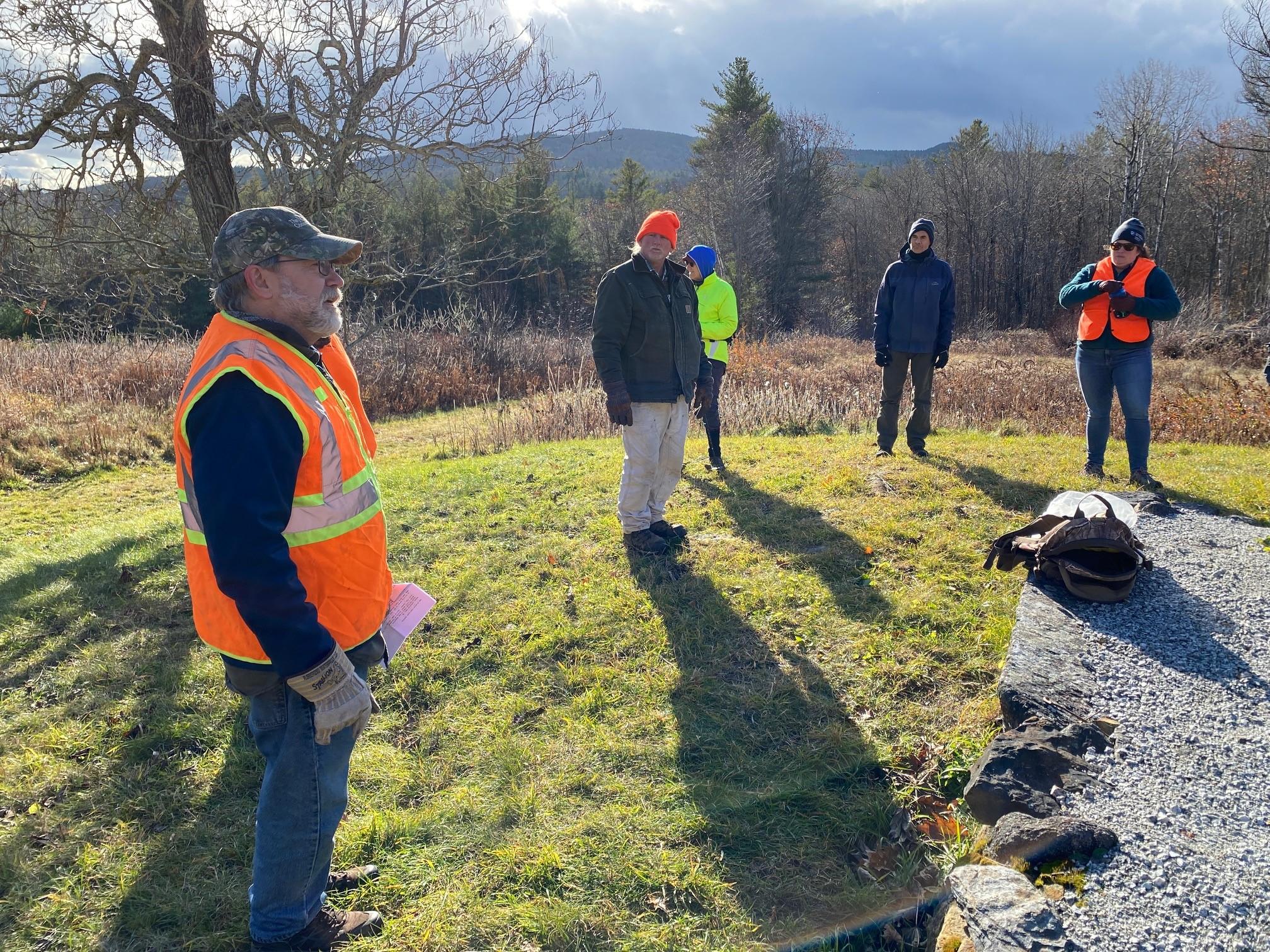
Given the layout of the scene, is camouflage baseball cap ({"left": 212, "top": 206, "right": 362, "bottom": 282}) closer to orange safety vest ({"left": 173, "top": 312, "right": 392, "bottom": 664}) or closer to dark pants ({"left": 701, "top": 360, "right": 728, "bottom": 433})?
orange safety vest ({"left": 173, "top": 312, "right": 392, "bottom": 664})

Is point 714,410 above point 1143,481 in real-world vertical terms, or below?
above

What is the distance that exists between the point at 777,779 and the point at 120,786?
9.45 ft

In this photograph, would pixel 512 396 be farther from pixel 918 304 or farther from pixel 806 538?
pixel 806 538

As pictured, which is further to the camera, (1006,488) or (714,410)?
(714,410)

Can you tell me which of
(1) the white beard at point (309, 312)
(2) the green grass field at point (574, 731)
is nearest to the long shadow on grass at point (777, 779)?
(2) the green grass field at point (574, 731)

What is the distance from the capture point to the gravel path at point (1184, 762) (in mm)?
2021

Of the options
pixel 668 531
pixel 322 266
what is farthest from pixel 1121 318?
pixel 322 266

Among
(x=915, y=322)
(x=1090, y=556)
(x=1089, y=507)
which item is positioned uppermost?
(x=915, y=322)

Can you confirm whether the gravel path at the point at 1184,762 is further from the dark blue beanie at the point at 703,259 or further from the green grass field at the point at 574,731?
the dark blue beanie at the point at 703,259

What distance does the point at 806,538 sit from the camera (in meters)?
5.43

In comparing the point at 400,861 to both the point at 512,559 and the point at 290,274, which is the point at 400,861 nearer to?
the point at 290,274

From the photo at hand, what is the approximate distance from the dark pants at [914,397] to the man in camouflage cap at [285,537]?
5.90 m

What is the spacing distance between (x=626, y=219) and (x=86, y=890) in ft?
132

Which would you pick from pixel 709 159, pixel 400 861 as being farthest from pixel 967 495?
pixel 709 159
